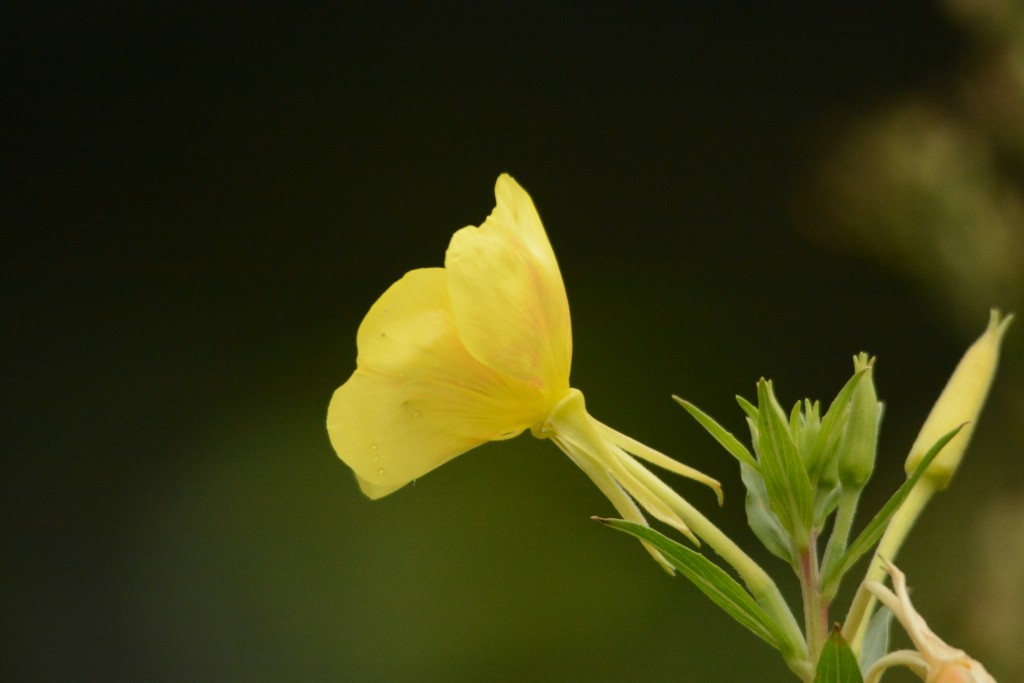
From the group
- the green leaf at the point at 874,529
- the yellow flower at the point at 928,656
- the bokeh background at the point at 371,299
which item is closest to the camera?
the yellow flower at the point at 928,656

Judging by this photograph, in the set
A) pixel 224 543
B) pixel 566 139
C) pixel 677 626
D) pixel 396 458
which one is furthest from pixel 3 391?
pixel 396 458

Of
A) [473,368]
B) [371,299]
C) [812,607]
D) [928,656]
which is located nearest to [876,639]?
[812,607]

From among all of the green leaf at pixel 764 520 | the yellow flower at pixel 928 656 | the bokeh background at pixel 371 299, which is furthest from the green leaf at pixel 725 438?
the bokeh background at pixel 371 299

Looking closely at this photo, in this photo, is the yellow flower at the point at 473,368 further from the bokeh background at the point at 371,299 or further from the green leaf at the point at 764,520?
the bokeh background at the point at 371,299

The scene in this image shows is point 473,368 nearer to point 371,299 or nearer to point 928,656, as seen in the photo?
point 928,656

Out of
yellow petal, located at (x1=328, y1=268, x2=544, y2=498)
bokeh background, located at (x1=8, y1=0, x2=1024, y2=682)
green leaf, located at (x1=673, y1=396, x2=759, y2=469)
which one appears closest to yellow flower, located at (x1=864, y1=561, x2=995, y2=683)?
green leaf, located at (x1=673, y1=396, x2=759, y2=469)

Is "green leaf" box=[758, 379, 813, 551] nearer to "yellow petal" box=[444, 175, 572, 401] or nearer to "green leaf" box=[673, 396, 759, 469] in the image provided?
"green leaf" box=[673, 396, 759, 469]
